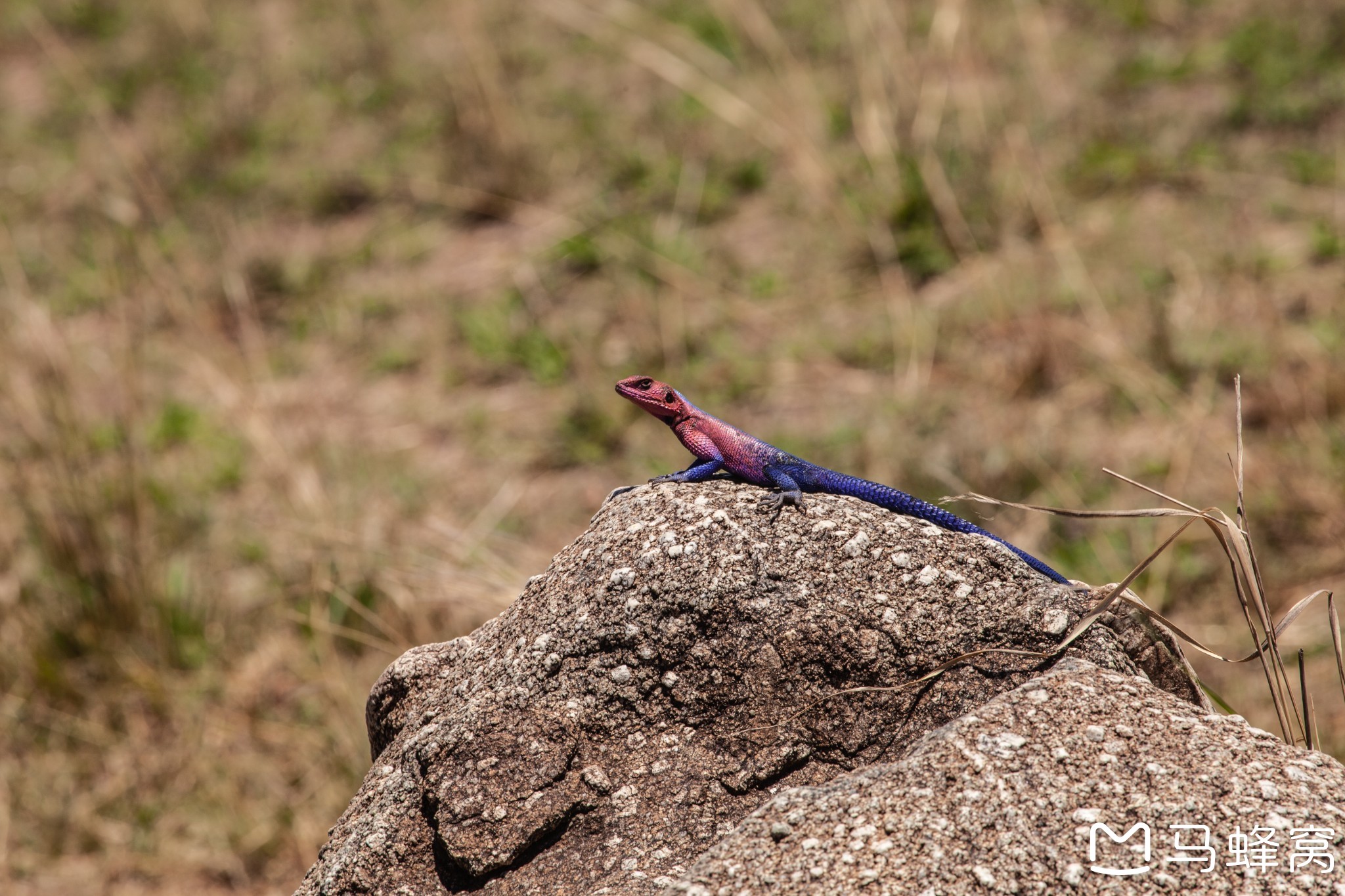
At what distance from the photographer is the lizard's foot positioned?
256 centimetres

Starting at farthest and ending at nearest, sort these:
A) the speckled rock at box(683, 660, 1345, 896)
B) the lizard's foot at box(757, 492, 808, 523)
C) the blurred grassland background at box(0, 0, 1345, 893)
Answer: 1. the blurred grassland background at box(0, 0, 1345, 893)
2. the lizard's foot at box(757, 492, 808, 523)
3. the speckled rock at box(683, 660, 1345, 896)

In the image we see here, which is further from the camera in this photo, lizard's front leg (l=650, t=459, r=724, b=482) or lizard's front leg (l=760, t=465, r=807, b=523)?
lizard's front leg (l=650, t=459, r=724, b=482)

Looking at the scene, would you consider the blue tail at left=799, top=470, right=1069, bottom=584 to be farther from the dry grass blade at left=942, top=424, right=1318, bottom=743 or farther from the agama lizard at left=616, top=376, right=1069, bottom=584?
the dry grass blade at left=942, top=424, right=1318, bottom=743

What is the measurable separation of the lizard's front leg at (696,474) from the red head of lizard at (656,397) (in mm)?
209

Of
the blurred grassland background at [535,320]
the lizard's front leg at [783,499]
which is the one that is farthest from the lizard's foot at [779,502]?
the blurred grassland background at [535,320]

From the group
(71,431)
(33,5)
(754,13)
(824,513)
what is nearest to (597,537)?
(824,513)

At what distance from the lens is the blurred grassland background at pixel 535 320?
5230 mm

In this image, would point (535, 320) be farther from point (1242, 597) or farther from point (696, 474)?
point (1242, 597)

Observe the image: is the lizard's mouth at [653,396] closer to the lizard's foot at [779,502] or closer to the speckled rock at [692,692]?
the lizard's foot at [779,502]

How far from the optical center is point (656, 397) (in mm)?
3479

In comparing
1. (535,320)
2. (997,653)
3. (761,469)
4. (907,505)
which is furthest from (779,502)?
(535,320)

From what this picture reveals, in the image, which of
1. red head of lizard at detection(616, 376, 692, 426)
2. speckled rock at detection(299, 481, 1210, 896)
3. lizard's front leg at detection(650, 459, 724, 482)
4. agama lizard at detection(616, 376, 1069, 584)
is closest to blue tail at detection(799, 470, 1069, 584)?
agama lizard at detection(616, 376, 1069, 584)

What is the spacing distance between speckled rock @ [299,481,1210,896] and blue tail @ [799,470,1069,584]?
0.11 meters

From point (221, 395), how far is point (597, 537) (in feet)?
13.8
